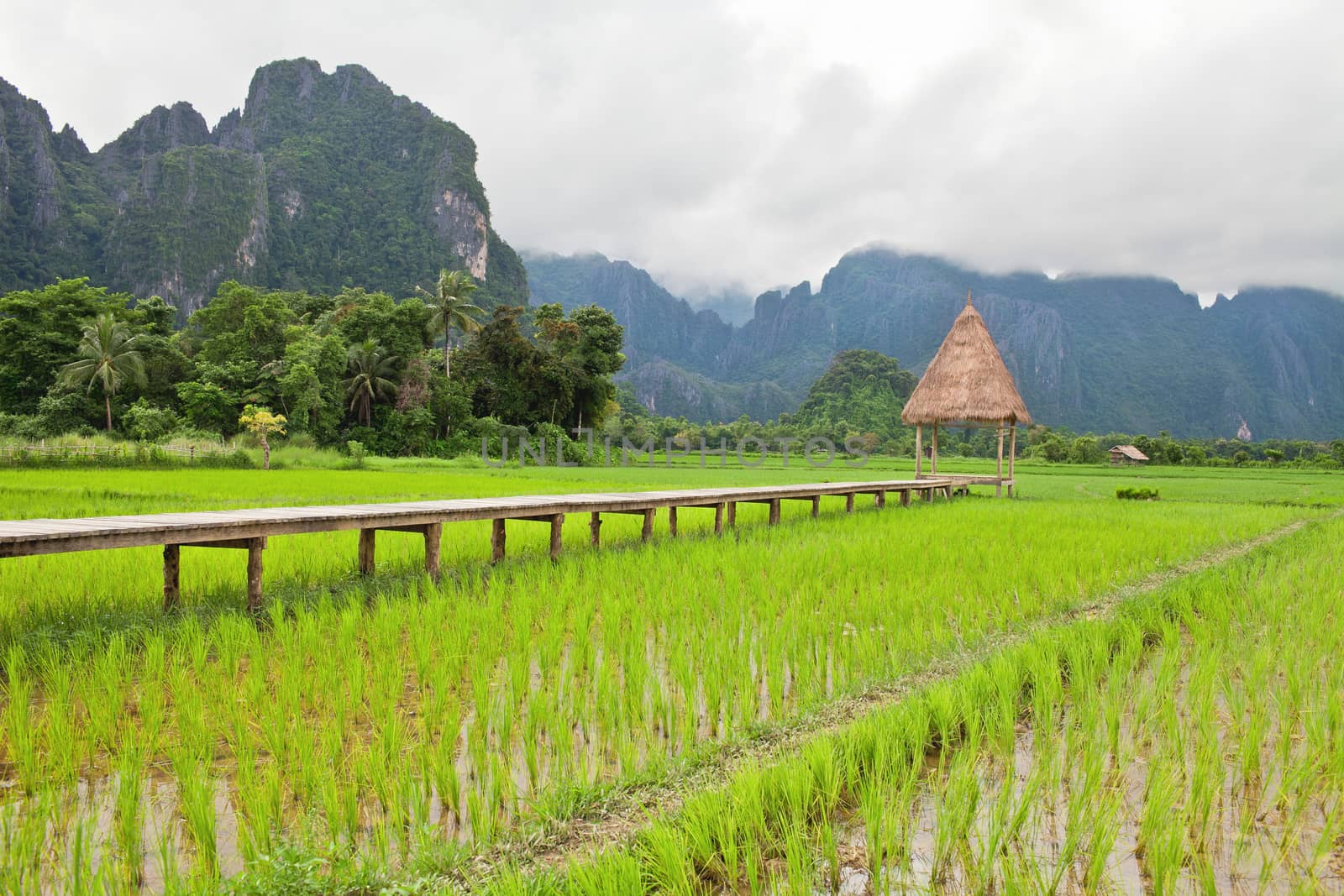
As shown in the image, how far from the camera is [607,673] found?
285 centimetres

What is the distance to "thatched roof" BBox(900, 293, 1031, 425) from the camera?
1579 cm

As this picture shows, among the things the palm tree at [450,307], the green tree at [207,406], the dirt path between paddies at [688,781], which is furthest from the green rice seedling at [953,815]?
the palm tree at [450,307]

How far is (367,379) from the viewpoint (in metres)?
29.6

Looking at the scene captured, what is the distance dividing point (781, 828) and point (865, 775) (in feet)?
1.22

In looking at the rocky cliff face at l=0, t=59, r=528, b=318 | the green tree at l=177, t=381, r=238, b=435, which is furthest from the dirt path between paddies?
the rocky cliff face at l=0, t=59, r=528, b=318

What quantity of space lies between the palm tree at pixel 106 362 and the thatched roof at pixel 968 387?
27293 mm

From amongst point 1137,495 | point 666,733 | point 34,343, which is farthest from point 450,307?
point 666,733

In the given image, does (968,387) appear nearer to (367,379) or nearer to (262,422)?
(262,422)

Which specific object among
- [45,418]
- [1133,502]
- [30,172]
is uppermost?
[30,172]

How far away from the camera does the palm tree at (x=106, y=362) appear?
26.7 meters

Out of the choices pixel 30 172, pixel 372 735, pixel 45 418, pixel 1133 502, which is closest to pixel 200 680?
pixel 372 735

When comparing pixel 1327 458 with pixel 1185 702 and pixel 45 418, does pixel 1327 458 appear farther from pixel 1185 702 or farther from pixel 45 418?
pixel 45 418

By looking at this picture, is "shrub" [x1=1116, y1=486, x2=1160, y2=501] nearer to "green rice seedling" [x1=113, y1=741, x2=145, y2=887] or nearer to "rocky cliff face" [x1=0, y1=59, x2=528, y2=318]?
"green rice seedling" [x1=113, y1=741, x2=145, y2=887]

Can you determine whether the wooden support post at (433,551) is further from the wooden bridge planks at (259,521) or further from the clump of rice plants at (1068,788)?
the clump of rice plants at (1068,788)
